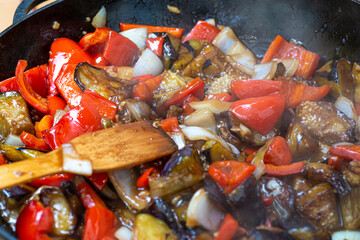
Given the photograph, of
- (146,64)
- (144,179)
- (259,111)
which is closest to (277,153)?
(259,111)

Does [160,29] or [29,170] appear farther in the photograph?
[160,29]

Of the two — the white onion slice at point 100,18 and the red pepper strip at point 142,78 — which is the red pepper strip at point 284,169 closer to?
the red pepper strip at point 142,78

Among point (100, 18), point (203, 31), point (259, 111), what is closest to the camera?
point (259, 111)

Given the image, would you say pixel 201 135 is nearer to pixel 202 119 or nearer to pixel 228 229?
pixel 202 119

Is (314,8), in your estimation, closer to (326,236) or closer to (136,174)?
(326,236)

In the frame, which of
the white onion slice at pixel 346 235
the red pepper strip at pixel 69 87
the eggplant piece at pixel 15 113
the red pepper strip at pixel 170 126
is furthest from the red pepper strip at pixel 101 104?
the white onion slice at pixel 346 235

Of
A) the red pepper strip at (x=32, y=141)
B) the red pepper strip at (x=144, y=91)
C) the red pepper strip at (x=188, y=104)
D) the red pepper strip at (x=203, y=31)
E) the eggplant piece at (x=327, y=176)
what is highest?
the red pepper strip at (x=203, y=31)

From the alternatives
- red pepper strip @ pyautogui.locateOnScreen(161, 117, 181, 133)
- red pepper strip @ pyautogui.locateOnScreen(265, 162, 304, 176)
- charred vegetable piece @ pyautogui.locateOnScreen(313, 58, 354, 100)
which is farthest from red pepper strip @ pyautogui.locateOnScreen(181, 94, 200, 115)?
charred vegetable piece @ pyautogui.locateOnScreen(313, 58, 354, 100)
